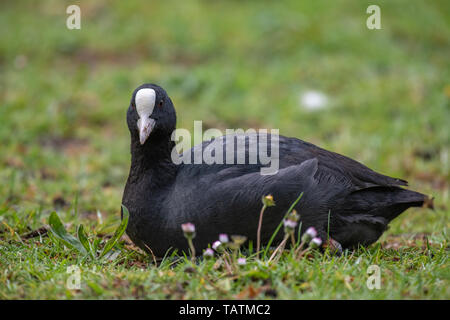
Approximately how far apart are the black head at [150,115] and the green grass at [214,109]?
76 cm

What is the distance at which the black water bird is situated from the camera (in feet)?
10.9

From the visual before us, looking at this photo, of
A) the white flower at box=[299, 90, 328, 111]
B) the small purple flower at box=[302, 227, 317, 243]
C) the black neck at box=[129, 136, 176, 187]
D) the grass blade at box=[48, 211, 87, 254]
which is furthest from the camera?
the white flower at box=[299, 90, 328, 111]

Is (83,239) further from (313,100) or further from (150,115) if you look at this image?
(313,100)

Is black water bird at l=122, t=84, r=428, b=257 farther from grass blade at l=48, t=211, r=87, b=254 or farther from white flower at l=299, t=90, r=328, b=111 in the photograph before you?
white flower at l=299, t=90, r=328, b=111

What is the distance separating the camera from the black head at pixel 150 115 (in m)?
3.46

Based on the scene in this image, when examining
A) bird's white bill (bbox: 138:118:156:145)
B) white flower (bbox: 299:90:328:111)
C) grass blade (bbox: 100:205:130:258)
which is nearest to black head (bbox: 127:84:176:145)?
bird's white bill (bbox: 138:118:156:145)

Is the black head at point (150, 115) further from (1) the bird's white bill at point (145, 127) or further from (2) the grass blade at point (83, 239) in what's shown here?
(2) the grass blade at point (83, 239)

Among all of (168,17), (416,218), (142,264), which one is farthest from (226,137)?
(168,17)

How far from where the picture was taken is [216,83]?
797cm

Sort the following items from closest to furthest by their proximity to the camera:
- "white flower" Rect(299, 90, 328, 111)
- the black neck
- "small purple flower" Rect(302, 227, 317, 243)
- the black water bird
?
"small purple flower" Rect(302, 227, 317, 243), the black water bird, the black neck, "white flower" Rect(299, 90, 328, 111)

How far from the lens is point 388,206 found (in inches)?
148

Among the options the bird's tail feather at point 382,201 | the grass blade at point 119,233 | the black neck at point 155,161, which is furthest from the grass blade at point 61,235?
the bird's tail feather at point 382,201
